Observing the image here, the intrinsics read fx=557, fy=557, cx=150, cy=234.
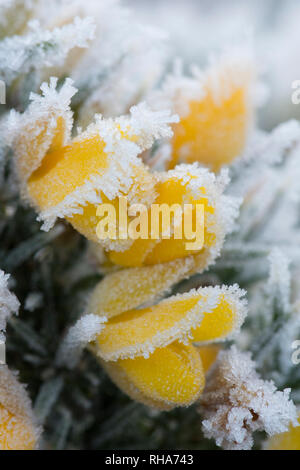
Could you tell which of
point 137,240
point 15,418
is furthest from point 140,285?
point 15,418

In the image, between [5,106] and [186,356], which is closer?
[186,356]

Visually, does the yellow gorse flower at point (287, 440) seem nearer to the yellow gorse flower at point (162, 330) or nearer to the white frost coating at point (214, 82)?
the yellow gorse flower at point (162, 330)

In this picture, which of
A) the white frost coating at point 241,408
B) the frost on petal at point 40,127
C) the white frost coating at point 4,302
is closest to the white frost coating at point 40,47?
the frost on petal at point 40,127

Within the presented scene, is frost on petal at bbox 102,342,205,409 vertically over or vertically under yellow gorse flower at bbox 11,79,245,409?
under

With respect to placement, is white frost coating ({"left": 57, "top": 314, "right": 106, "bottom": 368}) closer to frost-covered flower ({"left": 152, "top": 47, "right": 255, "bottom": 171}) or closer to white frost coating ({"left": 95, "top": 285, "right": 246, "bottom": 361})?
white frost coating ({"left": 95, "top": 285, "right": 246, "bottom": 361})

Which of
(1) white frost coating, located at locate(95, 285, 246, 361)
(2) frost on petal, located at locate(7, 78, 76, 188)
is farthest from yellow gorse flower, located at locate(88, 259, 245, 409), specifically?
(2) frost on petal, located at locate(7, 78, 76, 188)

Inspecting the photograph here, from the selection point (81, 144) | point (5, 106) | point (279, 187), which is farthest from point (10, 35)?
point (279, 187)

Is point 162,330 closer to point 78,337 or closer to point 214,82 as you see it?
point 78,337
